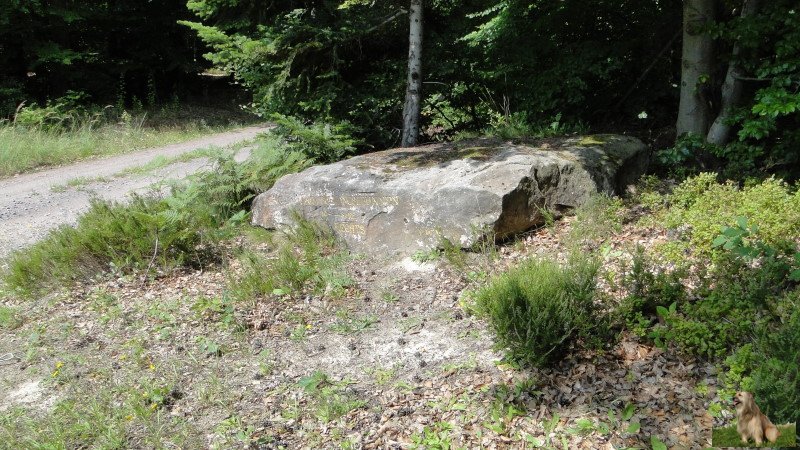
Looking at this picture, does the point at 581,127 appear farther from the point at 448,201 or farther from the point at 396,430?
the point at 396,430

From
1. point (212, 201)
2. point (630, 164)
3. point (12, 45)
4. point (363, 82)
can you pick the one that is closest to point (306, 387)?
point (212, 201)

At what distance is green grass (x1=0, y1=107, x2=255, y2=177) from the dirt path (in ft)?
1.30

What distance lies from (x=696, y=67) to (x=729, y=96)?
0.51 meters

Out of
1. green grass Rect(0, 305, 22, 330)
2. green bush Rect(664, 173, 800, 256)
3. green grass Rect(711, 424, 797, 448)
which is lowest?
green grass Rect(0, 305, 22, 330)

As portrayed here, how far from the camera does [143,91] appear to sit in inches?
771

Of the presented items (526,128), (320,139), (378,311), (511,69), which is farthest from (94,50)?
(378,311)

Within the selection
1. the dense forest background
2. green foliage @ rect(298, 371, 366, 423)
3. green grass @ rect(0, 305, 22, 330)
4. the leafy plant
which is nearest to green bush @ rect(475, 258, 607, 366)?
the leafy plant

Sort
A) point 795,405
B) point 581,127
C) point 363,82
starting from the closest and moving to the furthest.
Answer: point 795,405 < point 581,127 < point 363,82

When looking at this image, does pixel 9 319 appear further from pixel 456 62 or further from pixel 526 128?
pixel 526 128

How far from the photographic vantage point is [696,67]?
23.1 ft

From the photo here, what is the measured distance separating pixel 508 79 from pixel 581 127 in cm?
148

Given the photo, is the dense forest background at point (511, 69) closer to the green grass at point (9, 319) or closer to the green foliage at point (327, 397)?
the green grass at point (9, 319)

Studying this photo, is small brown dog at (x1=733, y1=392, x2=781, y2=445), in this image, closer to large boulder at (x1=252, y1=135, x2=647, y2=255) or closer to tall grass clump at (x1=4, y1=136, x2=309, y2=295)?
large boulder at (x1=252, y1=135, x2=647, y2=255)

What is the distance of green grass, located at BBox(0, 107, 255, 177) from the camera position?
11969 mm
